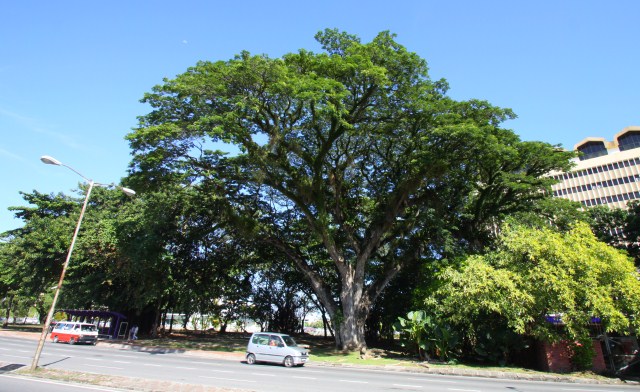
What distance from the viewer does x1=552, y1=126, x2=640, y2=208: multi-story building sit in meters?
69.4

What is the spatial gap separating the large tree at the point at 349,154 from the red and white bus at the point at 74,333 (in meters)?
13.9

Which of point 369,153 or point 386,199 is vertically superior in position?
point 369,153

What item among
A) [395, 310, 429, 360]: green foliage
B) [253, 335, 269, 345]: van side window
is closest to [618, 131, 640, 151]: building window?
[395, 310, 429, 360]: green foliage

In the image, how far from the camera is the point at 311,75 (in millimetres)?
19984

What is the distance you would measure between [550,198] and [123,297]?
118 ft

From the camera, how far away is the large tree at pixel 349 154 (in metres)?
19.9

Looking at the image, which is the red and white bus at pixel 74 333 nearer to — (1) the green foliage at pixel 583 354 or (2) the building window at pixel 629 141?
(1) the green foliage at pixel 583 354

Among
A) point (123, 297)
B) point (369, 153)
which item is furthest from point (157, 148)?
point (123, 297)

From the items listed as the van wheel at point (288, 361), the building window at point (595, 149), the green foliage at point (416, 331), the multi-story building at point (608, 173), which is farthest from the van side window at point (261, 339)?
the building window at point (595, 149)

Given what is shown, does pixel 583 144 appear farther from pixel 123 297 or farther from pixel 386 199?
pixel 123 297

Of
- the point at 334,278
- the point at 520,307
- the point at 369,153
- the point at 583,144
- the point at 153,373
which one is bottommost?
the point at 153,373

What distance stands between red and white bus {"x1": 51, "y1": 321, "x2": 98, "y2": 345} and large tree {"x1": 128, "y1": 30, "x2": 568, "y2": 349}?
13.9 meters

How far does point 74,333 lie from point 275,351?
61.4 feet

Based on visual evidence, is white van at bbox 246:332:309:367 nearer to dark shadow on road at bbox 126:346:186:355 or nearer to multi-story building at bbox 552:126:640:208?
dark shadow on road at bbox 126:346:186:355
